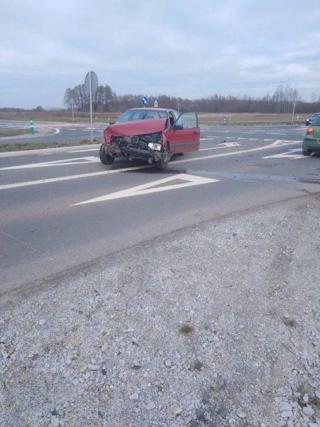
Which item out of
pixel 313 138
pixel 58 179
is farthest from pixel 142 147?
pixel 313 138

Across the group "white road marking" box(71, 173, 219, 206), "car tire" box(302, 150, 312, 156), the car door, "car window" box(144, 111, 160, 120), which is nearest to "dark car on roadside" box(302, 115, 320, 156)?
"car tire" box(302, 150, 312, 156)

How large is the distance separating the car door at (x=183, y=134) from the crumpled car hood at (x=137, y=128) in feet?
0.95

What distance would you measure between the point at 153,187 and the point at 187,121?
4.52 meters

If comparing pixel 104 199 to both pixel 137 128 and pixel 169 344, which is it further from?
pixel 169 344

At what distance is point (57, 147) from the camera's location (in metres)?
14.9

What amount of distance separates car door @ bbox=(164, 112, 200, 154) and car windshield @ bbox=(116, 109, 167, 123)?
0.62 metres

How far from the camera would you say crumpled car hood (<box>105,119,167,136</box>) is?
960 centimetres

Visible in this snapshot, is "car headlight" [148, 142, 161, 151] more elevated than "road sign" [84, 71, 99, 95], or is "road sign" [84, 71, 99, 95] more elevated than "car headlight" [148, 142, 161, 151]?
"road sign" [84, 71, 99, 95]

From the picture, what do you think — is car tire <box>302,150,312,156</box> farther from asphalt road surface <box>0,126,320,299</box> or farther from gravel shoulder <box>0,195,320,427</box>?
gravel shoulder <box>0,195,320,427</box>

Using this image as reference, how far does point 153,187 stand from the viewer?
26.1ft

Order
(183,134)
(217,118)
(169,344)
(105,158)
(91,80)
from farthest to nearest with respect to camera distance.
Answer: (217,118), (91,80), (183,134), (105,158), (169,344)

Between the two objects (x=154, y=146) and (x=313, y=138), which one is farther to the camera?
(x=313, y=138)

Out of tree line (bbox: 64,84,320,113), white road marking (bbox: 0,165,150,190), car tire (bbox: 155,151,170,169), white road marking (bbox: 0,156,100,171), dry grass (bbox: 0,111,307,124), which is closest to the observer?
white road marking (bbox: 0,165,150,190)

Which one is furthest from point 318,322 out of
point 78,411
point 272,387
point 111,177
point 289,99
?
point 289,99
